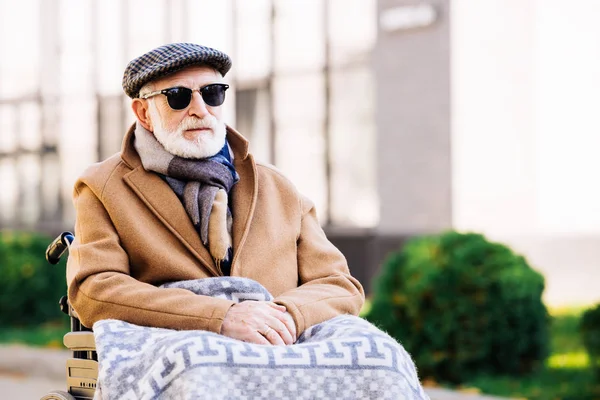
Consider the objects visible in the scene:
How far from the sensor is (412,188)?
11.7m

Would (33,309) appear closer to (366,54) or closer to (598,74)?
(366,54)

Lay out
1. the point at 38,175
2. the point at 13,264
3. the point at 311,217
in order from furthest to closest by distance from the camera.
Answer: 1. the point at 38,175
2. the point at 13,264
3. the point at 311,217

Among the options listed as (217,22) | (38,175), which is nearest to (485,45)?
(217,22)

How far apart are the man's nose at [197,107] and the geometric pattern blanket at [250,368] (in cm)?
86

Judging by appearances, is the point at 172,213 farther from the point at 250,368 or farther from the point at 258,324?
the point at 250,368

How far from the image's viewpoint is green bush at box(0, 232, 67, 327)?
11680 mm

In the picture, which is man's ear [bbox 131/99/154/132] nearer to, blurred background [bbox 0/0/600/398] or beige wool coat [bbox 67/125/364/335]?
beige wool coat [bbox 67/125/364/335]

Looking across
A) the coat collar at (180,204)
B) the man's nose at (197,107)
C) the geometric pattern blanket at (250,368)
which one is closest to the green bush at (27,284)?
the coat collar at (180,204)

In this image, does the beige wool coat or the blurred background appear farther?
the blurred background

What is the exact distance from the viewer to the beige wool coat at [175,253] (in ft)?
11.0

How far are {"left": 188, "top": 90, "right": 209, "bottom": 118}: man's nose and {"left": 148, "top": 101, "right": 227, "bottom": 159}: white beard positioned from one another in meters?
0.02

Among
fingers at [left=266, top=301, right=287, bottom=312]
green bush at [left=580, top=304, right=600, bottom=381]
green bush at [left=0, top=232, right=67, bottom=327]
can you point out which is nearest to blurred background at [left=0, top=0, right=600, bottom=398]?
green bush at [left=580, top=304, right=600, bottom=381]

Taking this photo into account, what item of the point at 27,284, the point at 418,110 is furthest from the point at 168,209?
the point at 27,284

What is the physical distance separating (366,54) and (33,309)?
201 inches
